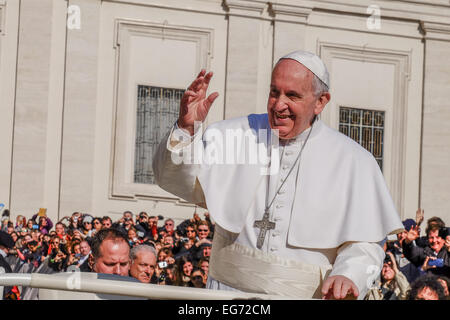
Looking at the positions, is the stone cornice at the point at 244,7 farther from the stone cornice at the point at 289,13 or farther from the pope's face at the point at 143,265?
the pope's face at the point at 143,265

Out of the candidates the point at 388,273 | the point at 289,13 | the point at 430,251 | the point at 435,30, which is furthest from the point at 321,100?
the point at 435,30

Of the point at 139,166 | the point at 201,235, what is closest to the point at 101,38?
the point at 139,166

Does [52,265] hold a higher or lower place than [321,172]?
lower

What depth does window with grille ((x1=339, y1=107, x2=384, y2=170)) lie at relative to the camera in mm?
20484

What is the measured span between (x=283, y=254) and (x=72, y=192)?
49.3 feet

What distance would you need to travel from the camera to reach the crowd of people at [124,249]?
5352mm

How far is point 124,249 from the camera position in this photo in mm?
5242

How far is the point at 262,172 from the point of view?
4164 mm

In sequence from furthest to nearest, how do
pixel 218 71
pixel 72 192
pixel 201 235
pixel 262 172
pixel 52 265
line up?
1. pixel 218 71
2. pixel 72 192
3. pixel 201 235
4. pixel 52 265
5. pixel 262 172

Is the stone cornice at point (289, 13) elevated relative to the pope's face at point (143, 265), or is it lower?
elevated

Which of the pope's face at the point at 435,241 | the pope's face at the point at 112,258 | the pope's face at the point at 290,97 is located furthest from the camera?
the pope's face at the point at 435,241

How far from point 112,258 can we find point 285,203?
1.39m

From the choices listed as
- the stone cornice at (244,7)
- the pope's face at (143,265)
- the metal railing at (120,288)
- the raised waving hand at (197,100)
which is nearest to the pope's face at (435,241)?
the pope's face at (143,265)

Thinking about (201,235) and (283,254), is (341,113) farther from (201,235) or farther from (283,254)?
(283,254)
